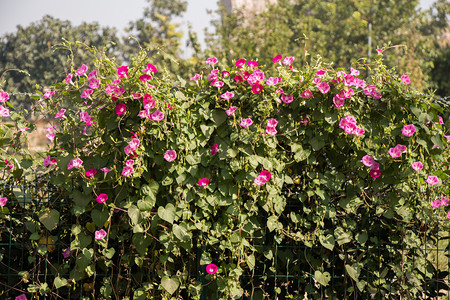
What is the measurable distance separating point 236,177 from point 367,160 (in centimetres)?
71

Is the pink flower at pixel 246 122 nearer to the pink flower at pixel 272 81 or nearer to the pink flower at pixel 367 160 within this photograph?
the pink flower at pixel 272 81

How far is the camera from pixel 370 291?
2.82 meters

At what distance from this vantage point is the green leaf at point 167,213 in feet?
8.40

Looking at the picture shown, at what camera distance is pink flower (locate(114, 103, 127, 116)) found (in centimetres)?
→ 259

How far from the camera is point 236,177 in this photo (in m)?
2.65

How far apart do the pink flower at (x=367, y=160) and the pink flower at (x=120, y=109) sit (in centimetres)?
129

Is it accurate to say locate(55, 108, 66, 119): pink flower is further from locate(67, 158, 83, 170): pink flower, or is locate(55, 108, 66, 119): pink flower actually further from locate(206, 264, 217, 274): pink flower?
locate(206, 264, 217, 274): pink flower

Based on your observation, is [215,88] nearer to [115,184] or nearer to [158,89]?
[158,89]

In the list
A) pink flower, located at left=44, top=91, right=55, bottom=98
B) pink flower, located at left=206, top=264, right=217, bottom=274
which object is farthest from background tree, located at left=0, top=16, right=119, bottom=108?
pink flower, located at left=206, top=264, right=217, bottom=274

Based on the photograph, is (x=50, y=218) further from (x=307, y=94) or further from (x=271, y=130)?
(x=307, y=94)

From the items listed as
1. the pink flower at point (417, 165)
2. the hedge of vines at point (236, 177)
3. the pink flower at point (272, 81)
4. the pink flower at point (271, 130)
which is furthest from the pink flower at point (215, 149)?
the pink flower at point (417, 165)

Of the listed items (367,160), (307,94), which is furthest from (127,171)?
(367,160)

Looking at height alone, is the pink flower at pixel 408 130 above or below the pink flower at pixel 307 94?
below

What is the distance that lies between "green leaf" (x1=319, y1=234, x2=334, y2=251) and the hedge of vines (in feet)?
0.04
